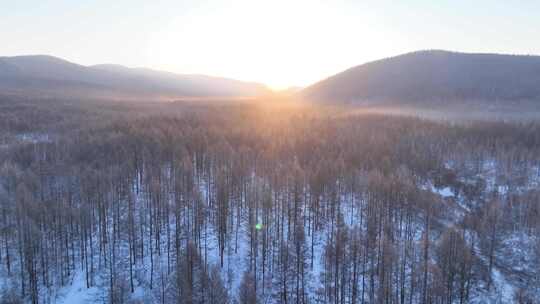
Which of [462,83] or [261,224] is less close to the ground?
[462,83]

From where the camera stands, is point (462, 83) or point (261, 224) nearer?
point (261, 224)

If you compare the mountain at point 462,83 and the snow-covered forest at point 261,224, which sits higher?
the mountain at point 462,83

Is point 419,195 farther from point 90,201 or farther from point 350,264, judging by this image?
point 90,201

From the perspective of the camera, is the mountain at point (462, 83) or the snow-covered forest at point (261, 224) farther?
the mountain at point (462, 83)

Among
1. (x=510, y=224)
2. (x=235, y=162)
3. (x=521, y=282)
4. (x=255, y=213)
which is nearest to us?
(x=521, y=282)

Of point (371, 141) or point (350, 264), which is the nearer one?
point (350, 264)

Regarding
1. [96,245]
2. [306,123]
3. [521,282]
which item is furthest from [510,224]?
[306,123]

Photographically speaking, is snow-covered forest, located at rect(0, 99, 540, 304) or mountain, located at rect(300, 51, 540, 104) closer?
snow-covered forest, located at rect(0, 99, 540, 304)

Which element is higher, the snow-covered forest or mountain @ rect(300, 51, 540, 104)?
mountain @ rect(300, 51, 540, 104)
